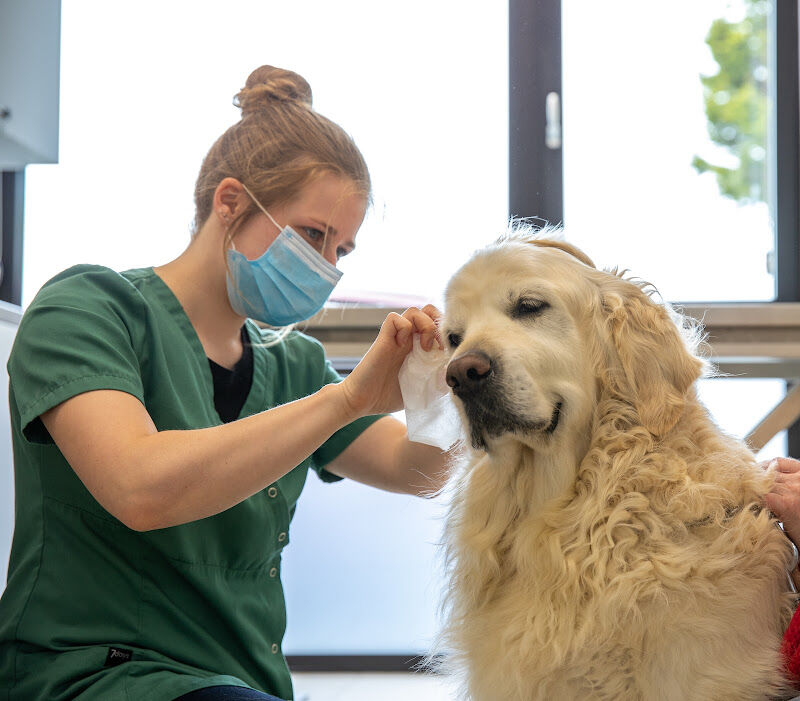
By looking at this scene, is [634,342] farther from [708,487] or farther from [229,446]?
[229,446]

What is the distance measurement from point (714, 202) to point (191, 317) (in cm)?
181

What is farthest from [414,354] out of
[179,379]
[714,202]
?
[714,202]

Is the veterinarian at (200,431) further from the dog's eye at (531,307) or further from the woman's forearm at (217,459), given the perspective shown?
the dog's eye at (531,307)

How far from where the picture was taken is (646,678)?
0.97 m

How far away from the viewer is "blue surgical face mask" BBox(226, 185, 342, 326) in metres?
1.42

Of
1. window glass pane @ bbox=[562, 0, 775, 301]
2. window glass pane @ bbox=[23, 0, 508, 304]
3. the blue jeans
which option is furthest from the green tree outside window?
the blue jeans

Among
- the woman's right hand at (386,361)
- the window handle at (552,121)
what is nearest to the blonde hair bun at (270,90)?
the woman's right hand at (386,361)

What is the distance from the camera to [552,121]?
8.03 ft

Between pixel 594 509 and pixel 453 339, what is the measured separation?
32 cm

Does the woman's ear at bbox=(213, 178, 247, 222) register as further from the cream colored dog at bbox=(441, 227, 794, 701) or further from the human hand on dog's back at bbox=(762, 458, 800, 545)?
the human hand on dog's back at bbox=(762, 458, 800, 545)

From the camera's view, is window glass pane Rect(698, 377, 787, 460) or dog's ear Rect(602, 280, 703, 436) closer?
dog's ear Rect(602, 280, 703, 436)

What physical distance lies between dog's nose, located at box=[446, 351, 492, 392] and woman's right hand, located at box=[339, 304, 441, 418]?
16 centimetres

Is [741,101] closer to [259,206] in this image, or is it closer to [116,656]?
[259,206]

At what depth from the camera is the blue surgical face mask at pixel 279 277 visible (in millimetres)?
1419
